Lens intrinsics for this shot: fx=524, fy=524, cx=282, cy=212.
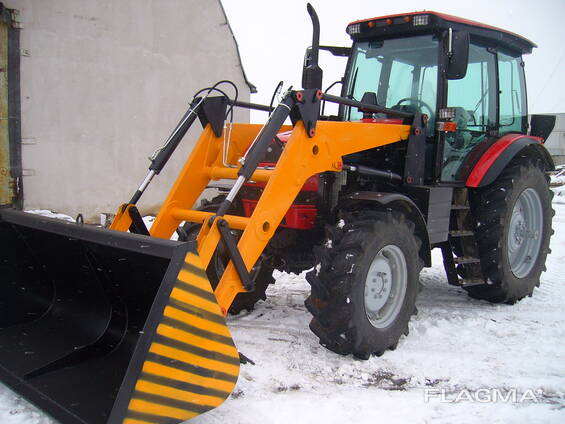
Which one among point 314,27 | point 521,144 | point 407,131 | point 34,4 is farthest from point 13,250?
point 34,4

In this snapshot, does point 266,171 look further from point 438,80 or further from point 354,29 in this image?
point 354,29

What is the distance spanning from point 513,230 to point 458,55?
206 cm

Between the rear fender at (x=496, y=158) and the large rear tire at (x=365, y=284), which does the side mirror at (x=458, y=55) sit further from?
the large rear tire at (x=365, y=284)

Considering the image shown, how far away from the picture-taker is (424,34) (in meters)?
4.37

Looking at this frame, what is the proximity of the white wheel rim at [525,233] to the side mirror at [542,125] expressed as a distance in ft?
2.60

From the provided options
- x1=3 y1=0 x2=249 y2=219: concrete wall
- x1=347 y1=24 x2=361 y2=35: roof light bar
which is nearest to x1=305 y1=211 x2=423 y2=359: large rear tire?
x1=347 y1=24 x2=361 y2=35: roof light bar

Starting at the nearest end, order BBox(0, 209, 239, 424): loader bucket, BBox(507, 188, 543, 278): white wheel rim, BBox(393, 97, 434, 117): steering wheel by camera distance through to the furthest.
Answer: BBox(0, 209, 239, 424): loader bucket, BBox(393, 97, 434, 117): steering wheel, BBox(507, 188, 543, 278): white wheel rim

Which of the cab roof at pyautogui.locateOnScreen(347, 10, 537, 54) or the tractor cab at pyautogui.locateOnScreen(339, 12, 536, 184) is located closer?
the cab roof at pyautogui.locateOnScreen(347, 10, 537, 54)

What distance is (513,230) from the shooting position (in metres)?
5.12

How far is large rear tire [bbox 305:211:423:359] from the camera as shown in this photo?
3.38 meters

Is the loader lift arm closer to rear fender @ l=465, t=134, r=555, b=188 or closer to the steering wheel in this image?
the steering wheel

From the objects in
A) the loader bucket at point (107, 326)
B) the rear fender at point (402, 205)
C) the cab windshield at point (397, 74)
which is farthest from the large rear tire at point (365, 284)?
the cab windshield at point (397, 74)

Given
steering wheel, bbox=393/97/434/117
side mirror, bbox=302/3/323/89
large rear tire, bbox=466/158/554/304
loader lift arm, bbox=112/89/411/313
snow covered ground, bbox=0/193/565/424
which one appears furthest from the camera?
large rear tire, bbox=466/158/554/304

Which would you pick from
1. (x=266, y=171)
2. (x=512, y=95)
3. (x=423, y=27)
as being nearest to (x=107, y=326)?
(x=266, y=171)
